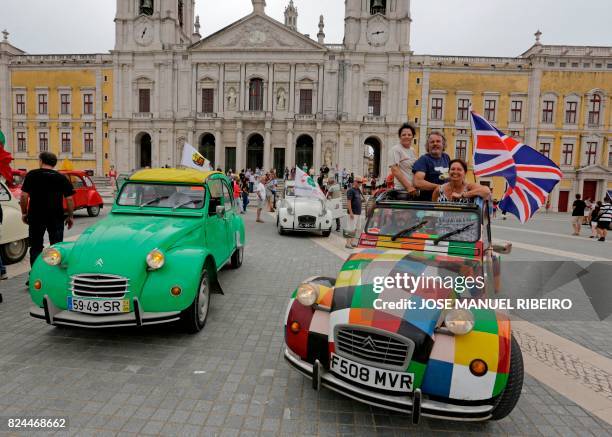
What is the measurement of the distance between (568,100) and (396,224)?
4359 cm

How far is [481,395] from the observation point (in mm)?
2576

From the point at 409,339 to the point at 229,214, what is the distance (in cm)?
478

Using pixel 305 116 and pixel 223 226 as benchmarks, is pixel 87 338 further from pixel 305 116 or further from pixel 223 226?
pixel 305 116

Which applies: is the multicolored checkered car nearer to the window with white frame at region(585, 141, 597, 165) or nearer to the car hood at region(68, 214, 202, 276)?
the car hood at region(68, 214, 202, 276)

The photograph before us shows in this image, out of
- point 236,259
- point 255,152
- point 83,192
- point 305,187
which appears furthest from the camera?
point 255,152

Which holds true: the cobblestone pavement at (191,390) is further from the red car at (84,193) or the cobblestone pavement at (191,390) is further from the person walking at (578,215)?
the person walking at (578,215)

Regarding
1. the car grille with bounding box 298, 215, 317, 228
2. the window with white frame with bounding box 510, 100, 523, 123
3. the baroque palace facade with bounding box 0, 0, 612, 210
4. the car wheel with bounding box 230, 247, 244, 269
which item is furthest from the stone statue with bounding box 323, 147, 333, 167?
the car wheel with bounding box 230, 247, 244, 269

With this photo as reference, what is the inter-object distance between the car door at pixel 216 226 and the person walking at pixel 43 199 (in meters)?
2.12

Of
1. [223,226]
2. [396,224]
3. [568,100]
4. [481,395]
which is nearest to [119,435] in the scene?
[481,395]

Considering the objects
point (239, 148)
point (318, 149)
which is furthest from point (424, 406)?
point (239, 148)

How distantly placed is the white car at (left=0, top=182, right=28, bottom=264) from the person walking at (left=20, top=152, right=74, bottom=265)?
66.9 inches

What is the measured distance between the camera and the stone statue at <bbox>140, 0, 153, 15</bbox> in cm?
3956

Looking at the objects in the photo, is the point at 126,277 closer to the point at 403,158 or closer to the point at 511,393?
the point at 511,393

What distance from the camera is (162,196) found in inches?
220
